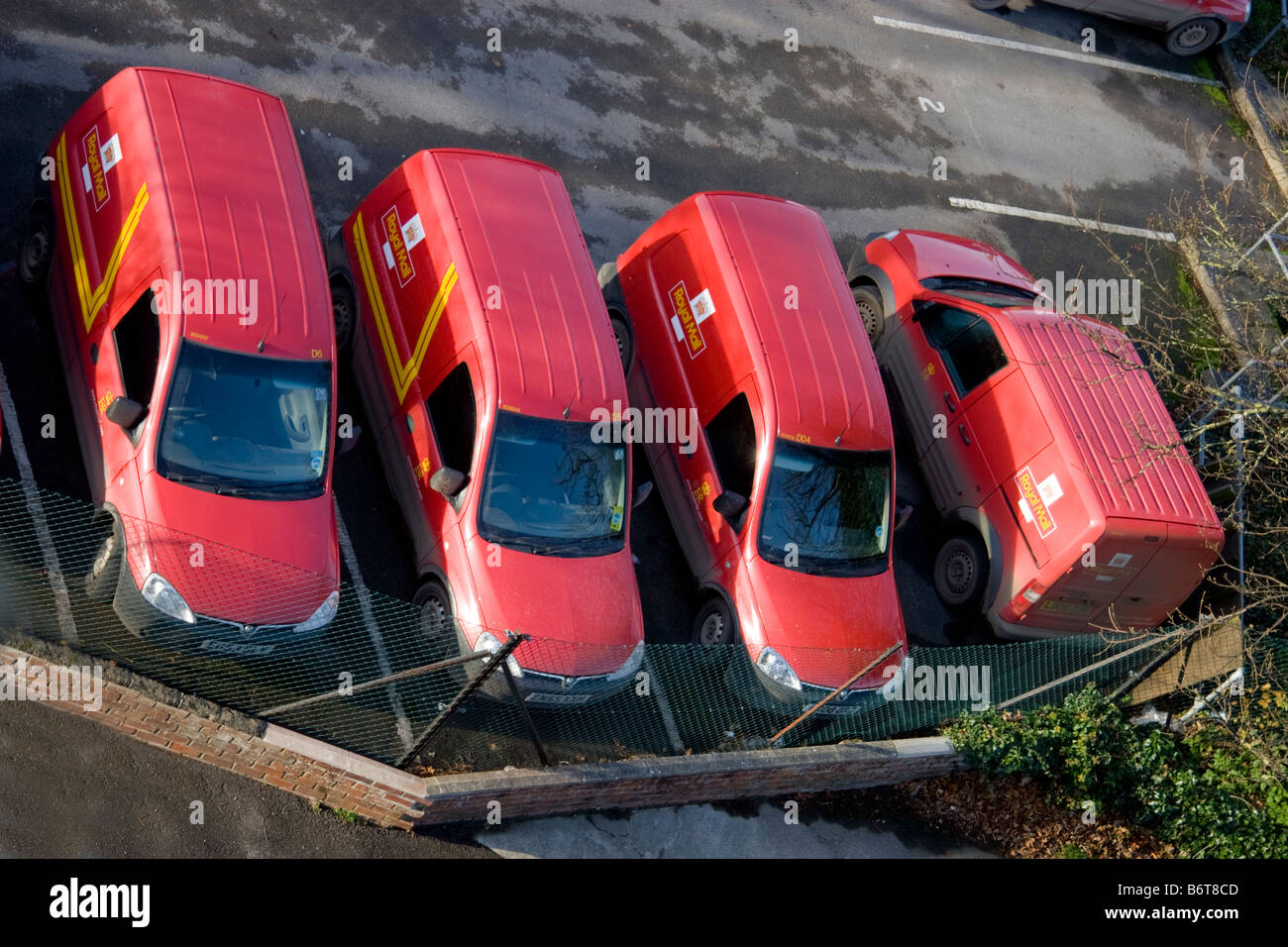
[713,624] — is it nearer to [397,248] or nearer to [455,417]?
[455,417]

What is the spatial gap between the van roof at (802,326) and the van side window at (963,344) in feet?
4.17

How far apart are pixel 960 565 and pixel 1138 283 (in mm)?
5385

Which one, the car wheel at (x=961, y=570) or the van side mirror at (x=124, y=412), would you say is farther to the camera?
the car wheel at (x=961, y=570)

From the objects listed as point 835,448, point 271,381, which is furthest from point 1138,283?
point 271,381

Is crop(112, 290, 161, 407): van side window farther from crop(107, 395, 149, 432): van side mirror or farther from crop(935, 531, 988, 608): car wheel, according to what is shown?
crop(935, 531, 988, 608): car wheel

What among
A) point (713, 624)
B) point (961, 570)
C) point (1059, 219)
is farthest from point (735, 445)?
point (1059, 219)

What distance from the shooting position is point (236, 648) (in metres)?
9.39

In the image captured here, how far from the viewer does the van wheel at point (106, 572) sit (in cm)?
925

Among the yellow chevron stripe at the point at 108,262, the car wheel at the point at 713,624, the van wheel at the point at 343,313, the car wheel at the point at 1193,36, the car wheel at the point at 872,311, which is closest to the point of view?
the yellow chevron stripe at the point at 108,262

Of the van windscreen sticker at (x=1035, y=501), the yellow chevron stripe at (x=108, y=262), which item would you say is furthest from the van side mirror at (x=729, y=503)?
the yellow chevron stripe at (x=108, y=262)

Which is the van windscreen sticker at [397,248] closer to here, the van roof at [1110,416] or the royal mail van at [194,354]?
the royal mail van at [194,354]

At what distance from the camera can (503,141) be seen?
1443cm

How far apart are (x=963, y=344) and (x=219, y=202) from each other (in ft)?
22.9

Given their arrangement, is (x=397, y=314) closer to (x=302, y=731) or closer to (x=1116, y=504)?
(x=302, y=731)
